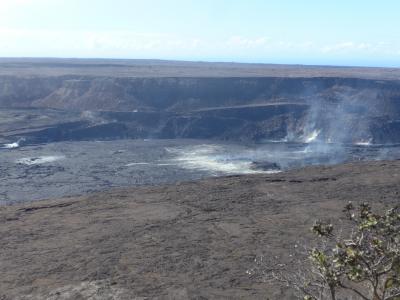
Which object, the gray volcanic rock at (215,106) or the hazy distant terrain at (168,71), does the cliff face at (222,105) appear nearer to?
the gray volcanic rock at (215,106)

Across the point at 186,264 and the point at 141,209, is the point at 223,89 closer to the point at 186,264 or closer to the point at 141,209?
the point at 141,209

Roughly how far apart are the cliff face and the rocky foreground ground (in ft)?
63.8

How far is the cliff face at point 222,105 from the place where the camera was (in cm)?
4534

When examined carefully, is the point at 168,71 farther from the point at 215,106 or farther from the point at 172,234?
the point at 172,234

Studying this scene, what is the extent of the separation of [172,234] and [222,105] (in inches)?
1483

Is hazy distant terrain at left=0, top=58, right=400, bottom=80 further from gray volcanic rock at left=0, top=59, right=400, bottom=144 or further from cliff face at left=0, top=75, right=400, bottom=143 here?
cliff face at left=0, top=75, right=400, bottom=143

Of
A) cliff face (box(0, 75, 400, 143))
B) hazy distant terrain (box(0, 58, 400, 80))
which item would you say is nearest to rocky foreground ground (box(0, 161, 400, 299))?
cliff face (box(0, 75, 400, 143))

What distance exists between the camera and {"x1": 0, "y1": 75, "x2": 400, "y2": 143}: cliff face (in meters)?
45.3

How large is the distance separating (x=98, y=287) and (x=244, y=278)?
148 inches

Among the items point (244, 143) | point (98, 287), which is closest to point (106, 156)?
point (244, 143)

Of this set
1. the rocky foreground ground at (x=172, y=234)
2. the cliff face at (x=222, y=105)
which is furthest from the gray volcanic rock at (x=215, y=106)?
the rocky foreground ground at (x=172, y=234)

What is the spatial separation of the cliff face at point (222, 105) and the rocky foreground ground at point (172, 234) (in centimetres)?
1946

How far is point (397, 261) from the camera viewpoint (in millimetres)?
5059

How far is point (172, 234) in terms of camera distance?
703 inches
